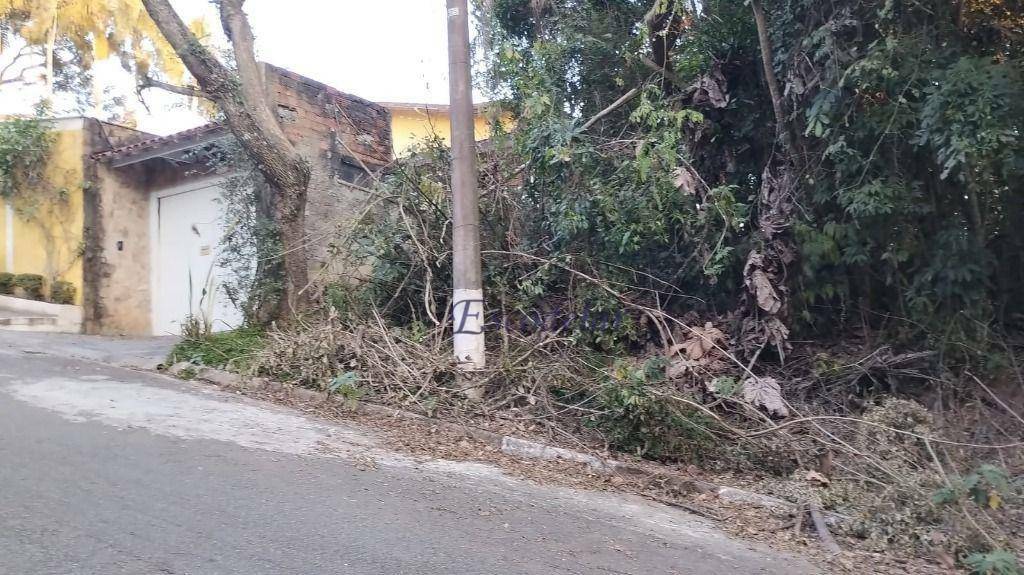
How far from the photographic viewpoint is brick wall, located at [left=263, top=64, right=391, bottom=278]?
12000 millimetres

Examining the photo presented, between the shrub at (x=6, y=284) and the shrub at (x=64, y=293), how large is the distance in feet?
2.60

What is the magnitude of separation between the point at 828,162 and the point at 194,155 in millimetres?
9405

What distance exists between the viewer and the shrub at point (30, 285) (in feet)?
44.3

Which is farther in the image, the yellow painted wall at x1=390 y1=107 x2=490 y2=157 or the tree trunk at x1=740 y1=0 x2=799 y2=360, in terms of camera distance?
the yellow painted wall at x1=390 y1=107 x2=490 y2=157

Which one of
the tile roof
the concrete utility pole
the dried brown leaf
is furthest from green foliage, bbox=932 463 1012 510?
the tile roof

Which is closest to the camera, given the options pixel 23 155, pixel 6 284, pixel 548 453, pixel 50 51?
pixel 548 453

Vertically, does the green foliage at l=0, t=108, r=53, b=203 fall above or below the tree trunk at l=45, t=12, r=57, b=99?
below

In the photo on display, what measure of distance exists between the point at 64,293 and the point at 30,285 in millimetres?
636

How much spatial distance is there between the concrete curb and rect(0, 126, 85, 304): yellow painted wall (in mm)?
6382

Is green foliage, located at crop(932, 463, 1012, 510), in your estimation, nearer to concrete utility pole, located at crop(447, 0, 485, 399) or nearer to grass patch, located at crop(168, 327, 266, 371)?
concrete utility pole, located at crop(447, 0, 485, 399)

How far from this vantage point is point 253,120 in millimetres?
10250

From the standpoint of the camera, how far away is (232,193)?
37.7 feet

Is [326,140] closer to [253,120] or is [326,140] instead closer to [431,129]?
[253,120]

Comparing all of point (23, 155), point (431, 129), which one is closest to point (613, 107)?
point (431, 129)
